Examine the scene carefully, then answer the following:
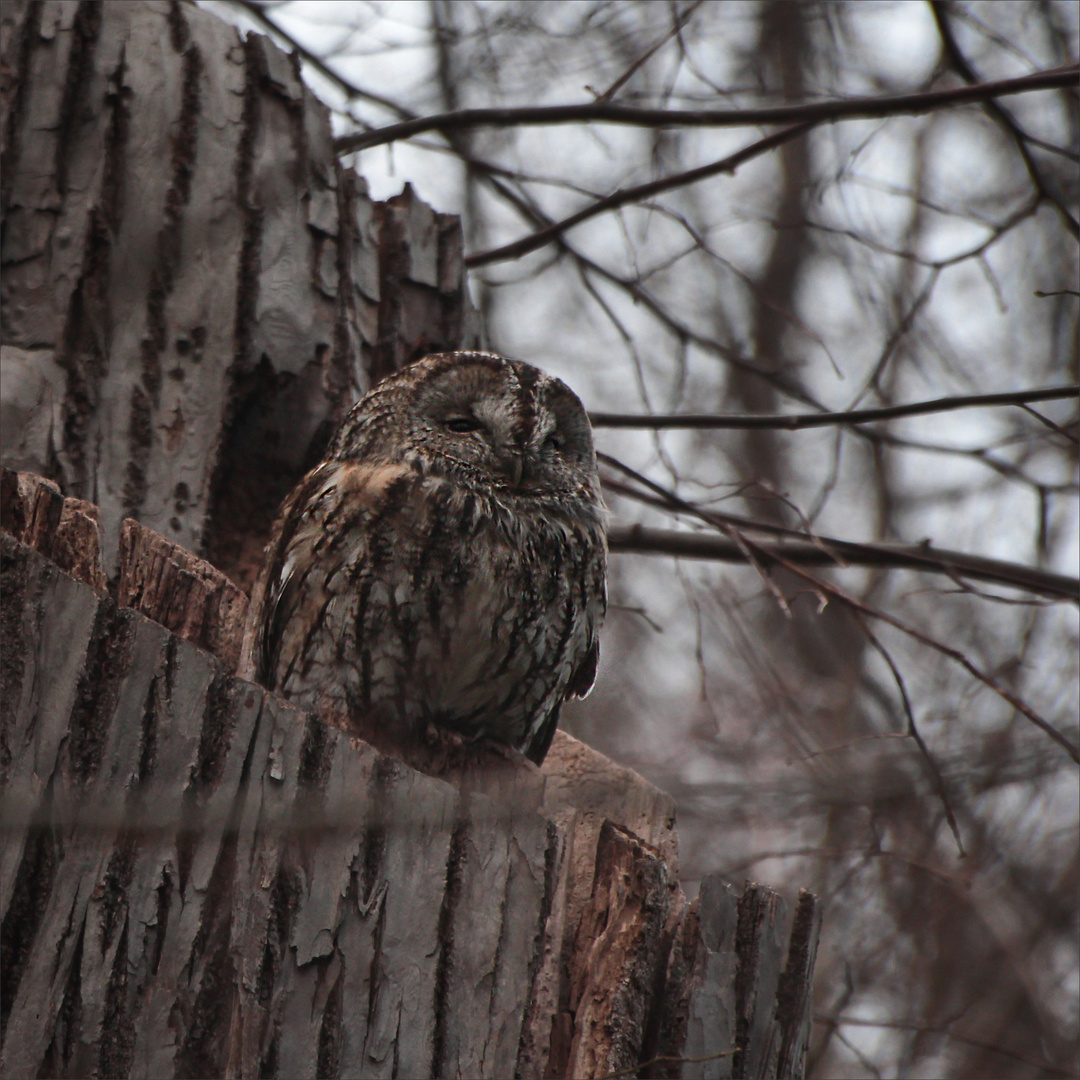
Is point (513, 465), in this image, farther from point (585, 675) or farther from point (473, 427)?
point (585, 675)

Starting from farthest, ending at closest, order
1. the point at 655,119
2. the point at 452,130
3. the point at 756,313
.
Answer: the point at 756,313, the point at 452,130, the point at 655,119

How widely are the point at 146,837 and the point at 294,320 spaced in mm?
2024

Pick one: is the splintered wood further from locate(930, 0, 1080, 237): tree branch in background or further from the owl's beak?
locate(930, 0, 1080, 237): tree branch in background

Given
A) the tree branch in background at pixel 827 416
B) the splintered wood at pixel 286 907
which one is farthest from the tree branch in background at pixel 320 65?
the splintered wood at pixel 286 907

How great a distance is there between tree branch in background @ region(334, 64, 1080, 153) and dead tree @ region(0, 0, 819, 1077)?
0.39 m

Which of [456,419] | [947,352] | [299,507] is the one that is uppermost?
[947,352]

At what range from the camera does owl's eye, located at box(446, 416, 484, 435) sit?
135 inches

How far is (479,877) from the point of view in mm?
2137

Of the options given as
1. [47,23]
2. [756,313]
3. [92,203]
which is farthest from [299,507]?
[756,313]

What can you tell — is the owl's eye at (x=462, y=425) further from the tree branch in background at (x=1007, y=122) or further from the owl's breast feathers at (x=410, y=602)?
the tree branch in background at (x=1007, y=122)

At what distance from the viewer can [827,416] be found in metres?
3.75

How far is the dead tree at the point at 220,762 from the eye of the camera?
1.79 metres

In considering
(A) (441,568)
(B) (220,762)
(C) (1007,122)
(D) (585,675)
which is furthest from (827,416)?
(B) (220,762)

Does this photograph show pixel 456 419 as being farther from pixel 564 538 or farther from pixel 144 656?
pixel 144 656
